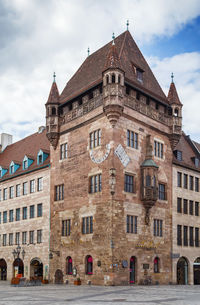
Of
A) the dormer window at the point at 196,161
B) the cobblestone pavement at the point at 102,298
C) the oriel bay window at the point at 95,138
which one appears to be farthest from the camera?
the dormer window at the point at 196,161

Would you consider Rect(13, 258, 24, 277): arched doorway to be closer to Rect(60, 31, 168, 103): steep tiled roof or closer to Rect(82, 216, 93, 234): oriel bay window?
Rect(82, 216, 93, 234): oriel bay window

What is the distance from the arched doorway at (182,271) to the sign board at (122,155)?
47.2ft

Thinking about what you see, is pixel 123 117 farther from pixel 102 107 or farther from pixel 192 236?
pixel 192 236

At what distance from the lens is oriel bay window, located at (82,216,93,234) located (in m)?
43.2

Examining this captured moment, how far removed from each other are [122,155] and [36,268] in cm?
1874

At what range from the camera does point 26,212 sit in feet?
180

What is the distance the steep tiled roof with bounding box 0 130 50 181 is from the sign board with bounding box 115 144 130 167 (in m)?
13.2

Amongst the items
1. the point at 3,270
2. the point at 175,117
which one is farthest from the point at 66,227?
the point at 175,117

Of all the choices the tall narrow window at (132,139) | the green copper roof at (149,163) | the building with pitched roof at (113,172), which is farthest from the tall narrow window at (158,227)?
the tall narrow window at (132,139)

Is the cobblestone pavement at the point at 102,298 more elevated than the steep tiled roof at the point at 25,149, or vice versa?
the steep tiled roof at the point at 25,149

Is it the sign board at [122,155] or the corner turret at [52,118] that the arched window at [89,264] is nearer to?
the sign board at [122,155]

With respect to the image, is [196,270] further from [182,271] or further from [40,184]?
[40,184]

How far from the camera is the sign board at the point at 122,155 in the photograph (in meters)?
42.4

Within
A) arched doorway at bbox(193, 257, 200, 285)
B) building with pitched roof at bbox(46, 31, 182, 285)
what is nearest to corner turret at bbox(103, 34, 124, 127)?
building with pitched roof at bbox(46, 31, 182, 285)
